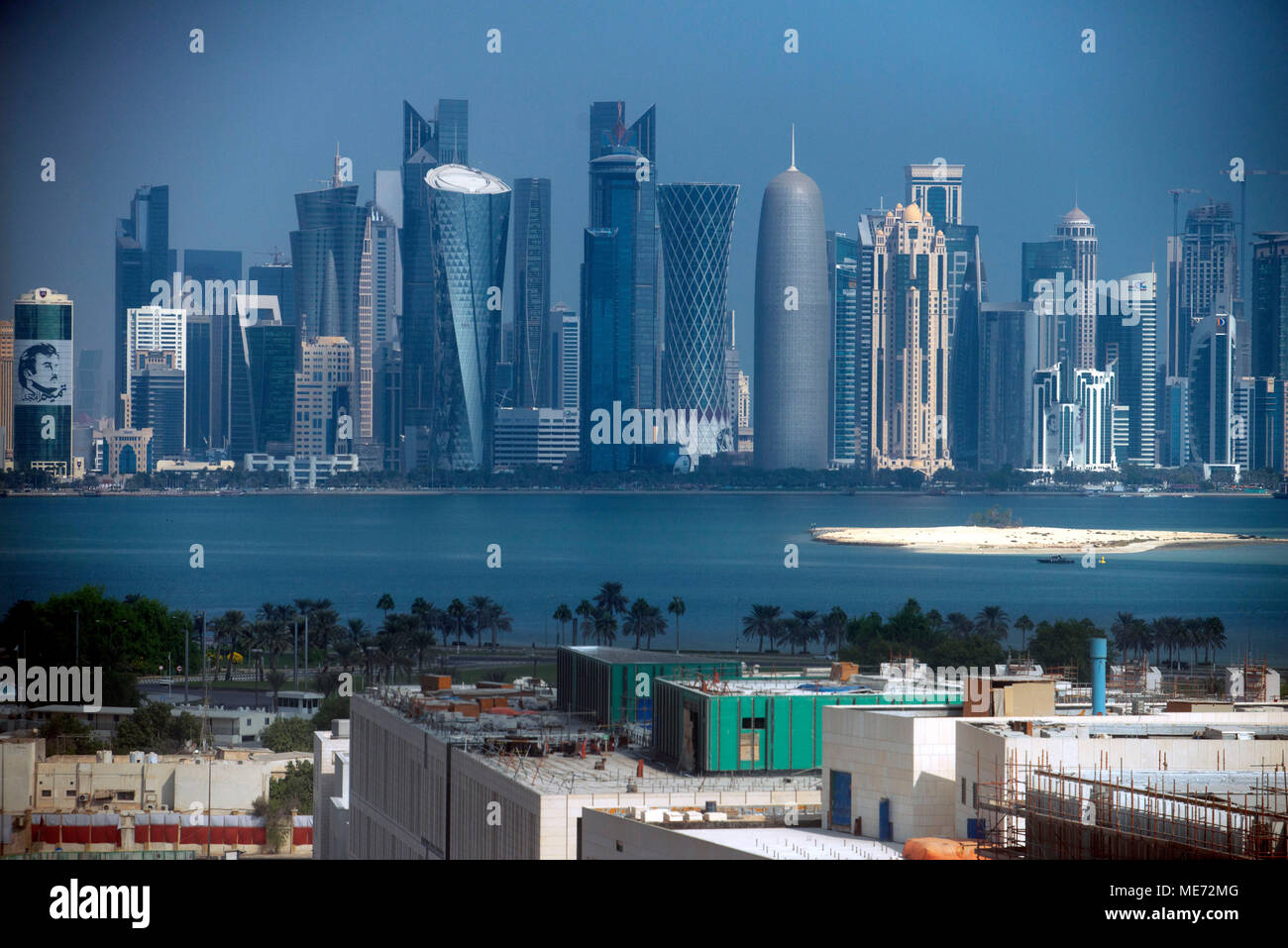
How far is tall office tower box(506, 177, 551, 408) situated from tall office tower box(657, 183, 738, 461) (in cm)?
695

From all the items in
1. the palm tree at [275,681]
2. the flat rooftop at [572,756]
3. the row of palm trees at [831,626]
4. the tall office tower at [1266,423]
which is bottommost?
the palm tree at [275,681]

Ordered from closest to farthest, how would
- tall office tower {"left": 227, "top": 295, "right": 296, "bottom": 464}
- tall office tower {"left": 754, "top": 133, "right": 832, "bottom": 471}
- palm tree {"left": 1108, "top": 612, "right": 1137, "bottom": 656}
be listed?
palm tree {"left": 1108, "top": 612, "right": 1137, "bottom": 656}
tall office tower {"left": 754, "top": 133, "right": 832, "bottom": 471}
tall office tower {"left": 227, "top": 295, "right": 296, "bottom": 464}

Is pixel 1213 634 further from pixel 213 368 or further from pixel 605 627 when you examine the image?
pixel 213 368

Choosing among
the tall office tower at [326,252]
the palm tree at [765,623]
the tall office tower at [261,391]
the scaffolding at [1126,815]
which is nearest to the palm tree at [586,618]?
the palm tree at [765,623]

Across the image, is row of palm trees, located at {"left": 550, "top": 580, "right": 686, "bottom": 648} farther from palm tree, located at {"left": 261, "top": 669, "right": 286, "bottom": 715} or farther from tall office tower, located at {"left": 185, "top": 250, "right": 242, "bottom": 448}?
tall office tower, located at {"left": 185, "top": 250, "right": 242, "bottom": 448}

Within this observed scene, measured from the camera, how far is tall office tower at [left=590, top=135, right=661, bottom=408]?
10100 cm

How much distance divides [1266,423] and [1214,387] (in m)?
2.76

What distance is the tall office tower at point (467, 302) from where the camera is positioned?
9488cm

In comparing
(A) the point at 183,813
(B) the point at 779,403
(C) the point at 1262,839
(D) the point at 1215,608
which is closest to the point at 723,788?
(C) the point at 1262,839

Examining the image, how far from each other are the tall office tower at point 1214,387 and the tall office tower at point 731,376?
98.7ft

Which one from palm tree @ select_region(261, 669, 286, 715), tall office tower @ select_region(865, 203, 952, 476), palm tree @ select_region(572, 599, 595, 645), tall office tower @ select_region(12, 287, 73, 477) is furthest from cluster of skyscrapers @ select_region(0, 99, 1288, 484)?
palm tree @ select_region(261, 669, 286, 715)

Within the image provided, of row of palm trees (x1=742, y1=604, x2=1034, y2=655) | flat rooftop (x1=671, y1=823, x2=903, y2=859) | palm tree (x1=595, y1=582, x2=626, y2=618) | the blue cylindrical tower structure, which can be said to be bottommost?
row of palm trees (x1=742, y1=604, x2=1034, y2=655)

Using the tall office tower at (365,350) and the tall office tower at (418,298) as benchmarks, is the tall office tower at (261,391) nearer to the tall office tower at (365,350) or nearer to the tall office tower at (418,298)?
the tall office tower at (365,350)
